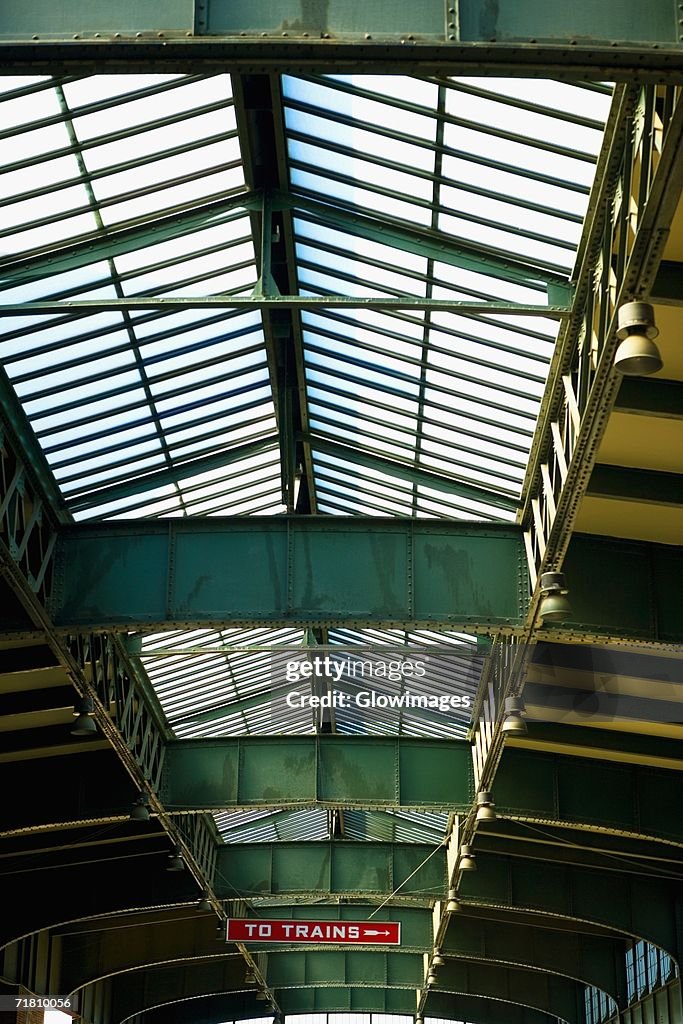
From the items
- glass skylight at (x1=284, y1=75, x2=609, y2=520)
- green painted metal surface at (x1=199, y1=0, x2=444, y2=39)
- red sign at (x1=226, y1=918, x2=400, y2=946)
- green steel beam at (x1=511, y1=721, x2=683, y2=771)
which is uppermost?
glass skylight at (x1=284, y1=75, x2=609, y2=520)

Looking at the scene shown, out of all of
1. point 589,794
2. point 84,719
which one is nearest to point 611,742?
point 589,794

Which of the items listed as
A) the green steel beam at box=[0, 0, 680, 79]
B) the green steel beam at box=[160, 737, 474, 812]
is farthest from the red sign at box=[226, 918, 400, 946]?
the green steel beam at box=[0, 0, 680, 79]

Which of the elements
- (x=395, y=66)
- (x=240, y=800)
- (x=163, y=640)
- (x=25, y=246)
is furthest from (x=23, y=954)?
(x=395, y=66)

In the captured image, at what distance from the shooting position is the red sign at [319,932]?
3086 centimetres

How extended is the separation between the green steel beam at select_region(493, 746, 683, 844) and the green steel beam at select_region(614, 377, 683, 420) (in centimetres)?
1346

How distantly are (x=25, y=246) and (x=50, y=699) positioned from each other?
10.6 meters

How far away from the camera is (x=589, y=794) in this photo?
26.7 m

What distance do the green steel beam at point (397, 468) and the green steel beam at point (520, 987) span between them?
1233 inches

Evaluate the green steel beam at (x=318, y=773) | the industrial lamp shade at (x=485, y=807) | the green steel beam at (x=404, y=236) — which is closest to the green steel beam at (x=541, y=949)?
the green steel beam at (x=318, y=773)

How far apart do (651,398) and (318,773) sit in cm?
1549

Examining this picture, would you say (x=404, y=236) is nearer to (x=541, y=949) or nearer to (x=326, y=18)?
(x=326, y=18)

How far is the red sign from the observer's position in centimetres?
3086

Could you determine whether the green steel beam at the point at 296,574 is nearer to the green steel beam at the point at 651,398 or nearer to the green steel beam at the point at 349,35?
the green steel beam at the point at 651,398

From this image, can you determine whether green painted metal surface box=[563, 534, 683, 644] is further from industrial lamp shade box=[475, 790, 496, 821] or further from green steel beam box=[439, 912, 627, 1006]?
green steel beam box=[439, 912, 627, 1006]
